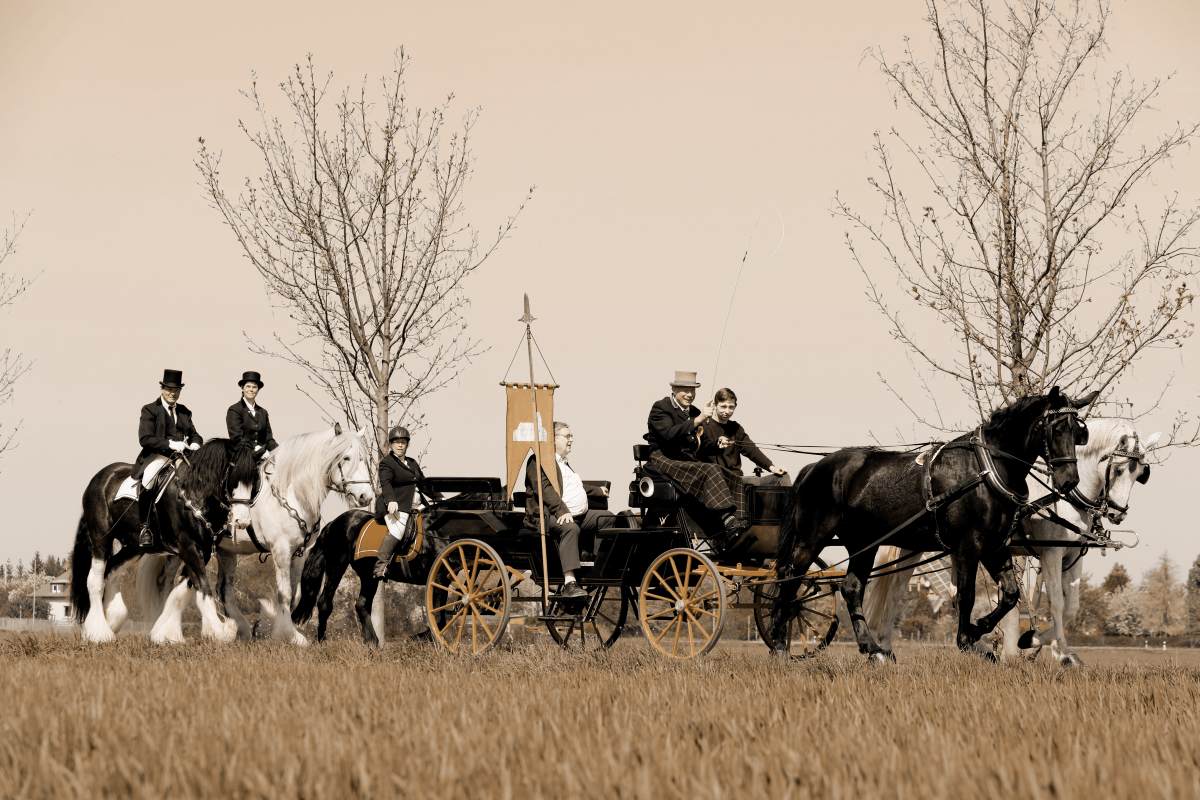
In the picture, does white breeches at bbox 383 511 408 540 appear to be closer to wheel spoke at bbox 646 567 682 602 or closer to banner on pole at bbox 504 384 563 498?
banner on pole at bbox 504 384 563 498

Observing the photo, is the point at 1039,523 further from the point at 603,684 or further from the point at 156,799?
the point at 156,799

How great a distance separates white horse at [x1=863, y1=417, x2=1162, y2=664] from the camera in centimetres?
1262

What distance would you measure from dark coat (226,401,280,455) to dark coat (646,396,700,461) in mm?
4398

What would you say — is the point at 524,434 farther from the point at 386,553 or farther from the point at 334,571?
the point at 334,571

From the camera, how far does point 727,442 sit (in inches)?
474

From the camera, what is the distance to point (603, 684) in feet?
27.0

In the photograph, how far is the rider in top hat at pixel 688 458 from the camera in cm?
1156

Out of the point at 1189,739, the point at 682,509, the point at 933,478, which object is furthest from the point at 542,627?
the point at 1189,739

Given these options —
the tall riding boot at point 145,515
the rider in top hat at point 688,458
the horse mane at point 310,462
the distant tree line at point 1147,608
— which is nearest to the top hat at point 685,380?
the rider in top hat at point 688,458

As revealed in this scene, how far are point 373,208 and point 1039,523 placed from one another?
1075 centimetres

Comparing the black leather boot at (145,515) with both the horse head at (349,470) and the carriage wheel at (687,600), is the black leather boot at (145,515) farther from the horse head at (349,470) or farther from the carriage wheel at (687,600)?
the carriage wheel at (687,600)

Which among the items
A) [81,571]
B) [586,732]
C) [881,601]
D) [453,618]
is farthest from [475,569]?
[586,732]

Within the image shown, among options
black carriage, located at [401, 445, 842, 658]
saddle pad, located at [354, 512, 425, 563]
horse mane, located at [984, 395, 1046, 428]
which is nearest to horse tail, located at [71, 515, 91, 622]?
saddle pad, located at [354, 512, 425, 563]

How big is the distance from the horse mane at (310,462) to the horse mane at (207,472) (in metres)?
0.77
